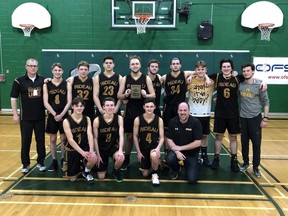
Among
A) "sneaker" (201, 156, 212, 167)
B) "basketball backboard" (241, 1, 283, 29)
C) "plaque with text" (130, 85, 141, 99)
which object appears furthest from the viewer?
"basketball backboard" (241, 1, 283, 29)

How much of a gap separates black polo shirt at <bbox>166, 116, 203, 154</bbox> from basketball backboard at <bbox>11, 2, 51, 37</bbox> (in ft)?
22.9

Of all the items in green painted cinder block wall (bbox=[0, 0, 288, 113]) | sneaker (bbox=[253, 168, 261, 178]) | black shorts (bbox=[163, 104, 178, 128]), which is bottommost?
sneaker (bbox=[253, 168, 261, 178])

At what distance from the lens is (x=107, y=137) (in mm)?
4305

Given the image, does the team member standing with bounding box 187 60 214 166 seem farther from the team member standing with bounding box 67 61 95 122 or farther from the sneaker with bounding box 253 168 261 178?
the team member standing with bounding box 67 61 95 122

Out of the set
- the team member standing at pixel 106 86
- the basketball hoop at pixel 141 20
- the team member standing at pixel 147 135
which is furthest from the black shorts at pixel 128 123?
the basketball hoop at pixel 141 20

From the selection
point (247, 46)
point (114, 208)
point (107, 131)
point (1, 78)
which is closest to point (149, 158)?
point (107, 131)

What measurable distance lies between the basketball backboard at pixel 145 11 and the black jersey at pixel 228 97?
5268 millimetres

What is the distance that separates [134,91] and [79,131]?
106cm

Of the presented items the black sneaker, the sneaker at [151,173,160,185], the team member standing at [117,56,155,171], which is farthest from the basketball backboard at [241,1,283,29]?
the black sneaker

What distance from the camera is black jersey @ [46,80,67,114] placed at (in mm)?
4453

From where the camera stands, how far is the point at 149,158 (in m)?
4.34

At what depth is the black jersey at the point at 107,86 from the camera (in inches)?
181

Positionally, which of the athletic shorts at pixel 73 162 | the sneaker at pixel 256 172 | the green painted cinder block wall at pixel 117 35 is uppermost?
the green painted cinder block wall at pixel 117 35

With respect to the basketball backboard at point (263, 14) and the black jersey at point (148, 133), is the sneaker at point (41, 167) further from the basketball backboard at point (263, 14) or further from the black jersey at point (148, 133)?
the basketball backboard at point (263, 14)
